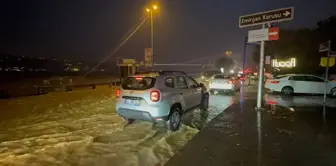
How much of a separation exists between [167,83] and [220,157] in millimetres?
2674

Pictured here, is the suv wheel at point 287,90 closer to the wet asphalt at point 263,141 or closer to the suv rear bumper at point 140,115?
the wet asphalt at point 263,141

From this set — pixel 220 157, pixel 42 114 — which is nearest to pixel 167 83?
pixel 220 157

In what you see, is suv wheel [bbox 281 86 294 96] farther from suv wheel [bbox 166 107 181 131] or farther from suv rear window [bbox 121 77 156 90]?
suv rear window [bbox 121 77 156 90]

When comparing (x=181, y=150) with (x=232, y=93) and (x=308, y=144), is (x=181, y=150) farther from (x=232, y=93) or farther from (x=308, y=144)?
(x=232, y=93)

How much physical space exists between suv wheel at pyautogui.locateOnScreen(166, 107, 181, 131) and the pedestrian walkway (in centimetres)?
79

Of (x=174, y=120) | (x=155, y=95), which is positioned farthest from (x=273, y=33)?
(x=155, y=95)

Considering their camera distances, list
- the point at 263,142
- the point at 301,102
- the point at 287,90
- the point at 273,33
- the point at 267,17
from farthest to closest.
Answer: the point at 287,90 < the point at 301,102 < the point at 267,17 < the point at 273,33 < the point at 263,142

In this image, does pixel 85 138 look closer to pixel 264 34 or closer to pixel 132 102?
pixel 132 102

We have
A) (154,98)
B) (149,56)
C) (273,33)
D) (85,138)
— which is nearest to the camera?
(85,138)

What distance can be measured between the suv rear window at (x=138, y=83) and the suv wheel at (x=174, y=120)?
102 centimetres

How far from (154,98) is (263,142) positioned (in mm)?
2955

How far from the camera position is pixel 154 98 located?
604cm

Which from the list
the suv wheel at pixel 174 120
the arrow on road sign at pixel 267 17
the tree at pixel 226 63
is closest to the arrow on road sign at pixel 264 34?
the arrow on road sign at pixel 267 17

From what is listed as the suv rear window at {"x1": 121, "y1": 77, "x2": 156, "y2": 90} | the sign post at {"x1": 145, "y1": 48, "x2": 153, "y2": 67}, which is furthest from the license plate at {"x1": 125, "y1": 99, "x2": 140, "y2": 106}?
the sign post at {"x1": 145, "y1": 48, "x2": 153, "y2": 67}
